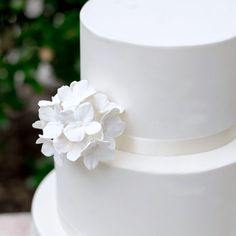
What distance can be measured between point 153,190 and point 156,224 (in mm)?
74

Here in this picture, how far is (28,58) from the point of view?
2248 mm

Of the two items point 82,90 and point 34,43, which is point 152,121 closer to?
point 82,90

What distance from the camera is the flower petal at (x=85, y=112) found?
4.27 ft

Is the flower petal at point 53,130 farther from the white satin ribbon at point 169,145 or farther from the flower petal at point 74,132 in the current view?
the white satin ribbon at point 169,145

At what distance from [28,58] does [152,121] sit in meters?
1.00

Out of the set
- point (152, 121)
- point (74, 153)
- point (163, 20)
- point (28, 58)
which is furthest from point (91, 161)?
point (28, 58)

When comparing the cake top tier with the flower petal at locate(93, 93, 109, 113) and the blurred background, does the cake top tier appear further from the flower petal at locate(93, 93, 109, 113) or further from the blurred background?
the blurred background

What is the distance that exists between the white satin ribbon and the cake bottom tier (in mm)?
12

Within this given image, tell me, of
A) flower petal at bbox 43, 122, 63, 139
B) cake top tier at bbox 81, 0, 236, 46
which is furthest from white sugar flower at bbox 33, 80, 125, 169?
cake top tier at bbox 81, 0, 236, 46

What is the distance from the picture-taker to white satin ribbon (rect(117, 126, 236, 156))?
1.35m

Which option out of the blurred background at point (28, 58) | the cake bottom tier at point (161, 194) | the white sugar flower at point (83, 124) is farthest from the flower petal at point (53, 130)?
the blurred background at point (28, 58)

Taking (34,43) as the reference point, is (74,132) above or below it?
above

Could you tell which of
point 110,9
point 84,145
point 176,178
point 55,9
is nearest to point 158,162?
point 176,178

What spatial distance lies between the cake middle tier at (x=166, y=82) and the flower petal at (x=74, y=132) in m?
0.10
